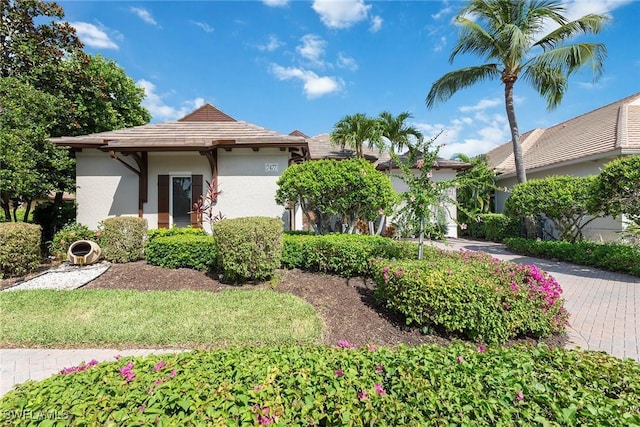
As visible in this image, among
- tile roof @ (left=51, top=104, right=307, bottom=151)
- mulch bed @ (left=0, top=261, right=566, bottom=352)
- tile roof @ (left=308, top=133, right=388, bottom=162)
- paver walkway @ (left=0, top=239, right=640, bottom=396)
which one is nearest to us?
paver walkway @ (left=0, top=239, right=640, bottom=396)

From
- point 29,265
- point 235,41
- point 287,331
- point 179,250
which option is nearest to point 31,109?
point 29,265

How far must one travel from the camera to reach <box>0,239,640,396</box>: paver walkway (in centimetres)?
334

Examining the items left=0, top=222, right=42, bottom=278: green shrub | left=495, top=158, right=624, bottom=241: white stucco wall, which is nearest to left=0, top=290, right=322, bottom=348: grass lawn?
left=0, top=222, right=42, bottom=278: green shrub

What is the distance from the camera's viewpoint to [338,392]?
72.7 inches

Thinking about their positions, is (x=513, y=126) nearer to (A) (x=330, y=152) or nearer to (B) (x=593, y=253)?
(B) (x=593, y=253)

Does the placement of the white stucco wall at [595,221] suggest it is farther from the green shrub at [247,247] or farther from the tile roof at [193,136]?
the tile roof at [193,136]

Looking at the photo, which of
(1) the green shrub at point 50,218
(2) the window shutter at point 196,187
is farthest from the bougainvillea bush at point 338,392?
(1) the green shrub at point 50,218

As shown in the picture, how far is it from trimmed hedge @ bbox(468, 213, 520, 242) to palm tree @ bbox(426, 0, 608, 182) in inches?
105

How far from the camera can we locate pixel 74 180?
10.7m

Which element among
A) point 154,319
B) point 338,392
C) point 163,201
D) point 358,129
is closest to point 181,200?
point 163,201

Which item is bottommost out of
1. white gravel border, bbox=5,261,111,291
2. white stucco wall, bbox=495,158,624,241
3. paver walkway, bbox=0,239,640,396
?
paver walkway, bbox=0,239,640,396

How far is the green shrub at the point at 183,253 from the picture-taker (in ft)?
23.2

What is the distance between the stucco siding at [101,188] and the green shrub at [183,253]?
3.90m

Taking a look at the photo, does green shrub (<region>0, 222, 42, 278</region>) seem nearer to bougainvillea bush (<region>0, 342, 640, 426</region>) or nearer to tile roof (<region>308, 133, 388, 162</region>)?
bougainvillea bush (<region>0, 342, 640, 426</region>)
